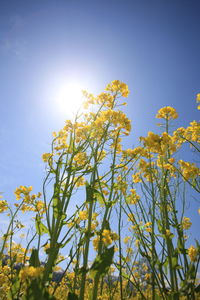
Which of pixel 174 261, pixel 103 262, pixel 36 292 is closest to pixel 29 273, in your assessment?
pixel 36 292

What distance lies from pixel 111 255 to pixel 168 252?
0.84 meters

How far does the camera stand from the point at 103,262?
1.62 meters

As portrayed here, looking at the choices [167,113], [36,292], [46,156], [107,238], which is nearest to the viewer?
[36,292]

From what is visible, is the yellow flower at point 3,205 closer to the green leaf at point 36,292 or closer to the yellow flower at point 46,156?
the yellow flower at point 46,156

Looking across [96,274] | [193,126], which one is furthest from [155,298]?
[193,126]

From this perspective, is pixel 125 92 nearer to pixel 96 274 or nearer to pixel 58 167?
pixel 58 167

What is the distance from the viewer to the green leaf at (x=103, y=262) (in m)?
1.61

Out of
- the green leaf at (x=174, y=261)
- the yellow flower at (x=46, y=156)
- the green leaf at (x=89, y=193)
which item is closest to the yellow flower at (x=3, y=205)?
the yellow flower at (x=46, y=156)

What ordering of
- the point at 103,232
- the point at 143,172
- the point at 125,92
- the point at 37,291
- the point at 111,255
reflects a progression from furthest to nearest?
the point at 125,92, the point at 143,172, the point at 103,232, the point at 111,255, the point at 37,291

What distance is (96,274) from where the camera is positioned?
5.50 ft

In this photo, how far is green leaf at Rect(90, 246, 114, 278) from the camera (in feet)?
5.29

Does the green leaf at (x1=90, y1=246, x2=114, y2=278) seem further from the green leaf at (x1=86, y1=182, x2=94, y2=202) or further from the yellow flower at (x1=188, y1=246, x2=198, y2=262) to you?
the yellow flower at (x1=188, y1=246, x2=198, y2=262)

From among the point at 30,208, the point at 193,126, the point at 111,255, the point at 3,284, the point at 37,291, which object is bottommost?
the point at 3,284

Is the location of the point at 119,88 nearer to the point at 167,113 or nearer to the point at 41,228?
the point at 167,113
